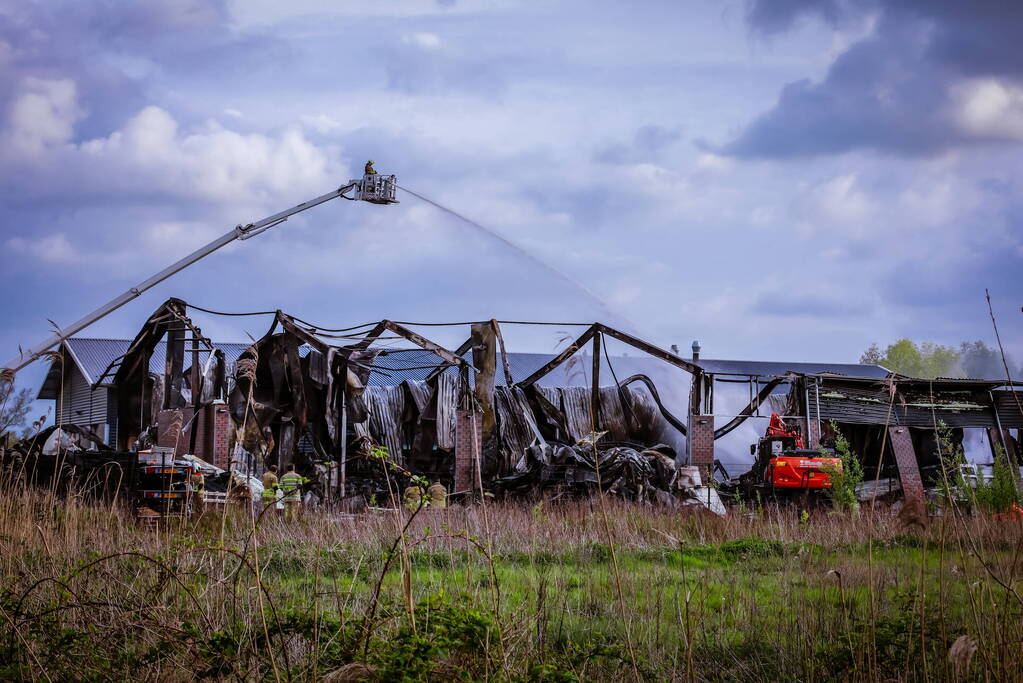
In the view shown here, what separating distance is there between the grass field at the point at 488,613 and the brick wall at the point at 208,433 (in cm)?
→ 899

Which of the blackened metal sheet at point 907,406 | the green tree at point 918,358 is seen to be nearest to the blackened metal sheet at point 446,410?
the blackened metal sheet at point 907,406

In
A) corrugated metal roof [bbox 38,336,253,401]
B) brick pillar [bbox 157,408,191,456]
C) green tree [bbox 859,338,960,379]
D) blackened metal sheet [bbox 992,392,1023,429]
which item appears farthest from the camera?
green tree [bbox 859,338,960,379]

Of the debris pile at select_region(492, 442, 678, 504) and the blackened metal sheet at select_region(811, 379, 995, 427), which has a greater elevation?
the blackened metal sheet at select_region(811, 379, 995, 427)

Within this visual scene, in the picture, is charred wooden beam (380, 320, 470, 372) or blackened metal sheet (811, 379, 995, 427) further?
blackened metal sheet (811, 379, 995, 427)

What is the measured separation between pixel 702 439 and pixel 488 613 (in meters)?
18.1

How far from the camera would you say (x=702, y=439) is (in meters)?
22.4

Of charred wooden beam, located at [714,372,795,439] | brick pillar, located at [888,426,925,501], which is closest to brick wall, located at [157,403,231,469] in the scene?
charred wooden beam, located at [714,372,795,439]

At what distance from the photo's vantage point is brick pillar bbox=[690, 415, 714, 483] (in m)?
22.3

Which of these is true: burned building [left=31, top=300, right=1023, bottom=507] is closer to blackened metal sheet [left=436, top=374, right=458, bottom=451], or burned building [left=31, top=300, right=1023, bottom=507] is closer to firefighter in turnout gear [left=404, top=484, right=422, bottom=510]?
blackened metal sheet [left=436, top=374, right=458, bottom=451]

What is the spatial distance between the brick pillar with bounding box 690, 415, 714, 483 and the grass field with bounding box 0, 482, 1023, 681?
1077 centimetres

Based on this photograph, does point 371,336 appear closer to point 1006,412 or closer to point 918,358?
point 1006,412

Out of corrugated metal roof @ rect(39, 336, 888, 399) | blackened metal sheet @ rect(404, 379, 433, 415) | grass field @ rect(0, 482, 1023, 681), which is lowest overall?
grass field @ rect(0, 482, 1023, 681)

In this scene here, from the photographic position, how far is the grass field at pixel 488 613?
455 cm

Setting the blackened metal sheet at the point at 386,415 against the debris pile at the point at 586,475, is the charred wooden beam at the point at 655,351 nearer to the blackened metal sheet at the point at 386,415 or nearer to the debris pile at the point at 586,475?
the debris pile at the point at 586,475
